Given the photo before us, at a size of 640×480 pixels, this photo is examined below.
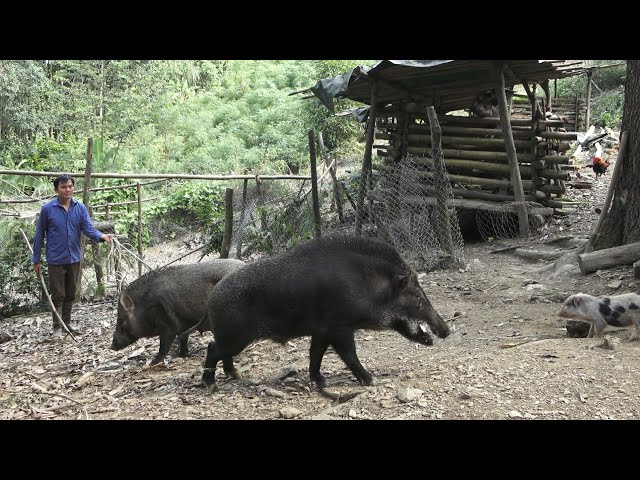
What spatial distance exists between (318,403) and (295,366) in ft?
4.03

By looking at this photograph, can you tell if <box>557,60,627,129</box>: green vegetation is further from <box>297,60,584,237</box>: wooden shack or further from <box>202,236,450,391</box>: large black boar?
<box>202,236,450,391</box>: large black boar

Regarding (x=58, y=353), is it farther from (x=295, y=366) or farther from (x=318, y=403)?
(x=318, y=403)

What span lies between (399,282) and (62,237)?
18.6 feet

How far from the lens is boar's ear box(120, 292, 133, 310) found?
8.03 metres

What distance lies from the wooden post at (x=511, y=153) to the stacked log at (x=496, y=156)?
773 mm

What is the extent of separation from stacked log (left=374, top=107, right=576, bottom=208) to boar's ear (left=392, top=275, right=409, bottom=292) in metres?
8.59

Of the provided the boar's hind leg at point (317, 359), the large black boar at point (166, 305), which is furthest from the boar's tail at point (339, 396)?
the large black boar at point (166, 305)

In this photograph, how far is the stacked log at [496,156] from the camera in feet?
45.7

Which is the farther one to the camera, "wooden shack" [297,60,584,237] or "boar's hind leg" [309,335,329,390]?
"wooden shack" [297,60,584,237]

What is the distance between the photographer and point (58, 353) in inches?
354

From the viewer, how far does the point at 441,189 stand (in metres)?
10.6

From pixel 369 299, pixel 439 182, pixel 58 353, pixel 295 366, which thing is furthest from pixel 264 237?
pixel 369 299

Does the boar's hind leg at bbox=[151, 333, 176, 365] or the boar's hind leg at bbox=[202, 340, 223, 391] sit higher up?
the boar's hind leg at bbox=[202, 340, 223, 391]

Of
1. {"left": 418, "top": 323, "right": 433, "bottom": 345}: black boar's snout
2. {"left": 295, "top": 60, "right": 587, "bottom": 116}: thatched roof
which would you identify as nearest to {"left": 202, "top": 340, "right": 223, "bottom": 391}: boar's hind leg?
{"left": 418, "top": 323, "right": 433, "bottom": 345}: black boar's snout
